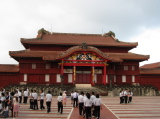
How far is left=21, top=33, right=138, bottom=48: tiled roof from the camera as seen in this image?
1683 inches

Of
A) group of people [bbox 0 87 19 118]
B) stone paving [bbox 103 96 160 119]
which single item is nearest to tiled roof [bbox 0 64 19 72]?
stone paving [bbox 103 96 160 119]

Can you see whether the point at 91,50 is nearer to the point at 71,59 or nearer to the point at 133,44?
the point at 71,59

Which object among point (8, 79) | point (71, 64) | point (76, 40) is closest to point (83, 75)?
point (71, 64)

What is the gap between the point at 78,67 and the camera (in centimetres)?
4134

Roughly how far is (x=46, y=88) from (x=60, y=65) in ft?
23.6

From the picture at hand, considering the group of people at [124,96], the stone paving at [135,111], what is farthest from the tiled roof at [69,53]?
the stone paving at [135,111]

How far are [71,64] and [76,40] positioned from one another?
9603 millimetres

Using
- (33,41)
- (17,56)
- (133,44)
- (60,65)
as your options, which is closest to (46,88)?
(60,65)

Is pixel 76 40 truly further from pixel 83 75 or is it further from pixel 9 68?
pixel 9 68

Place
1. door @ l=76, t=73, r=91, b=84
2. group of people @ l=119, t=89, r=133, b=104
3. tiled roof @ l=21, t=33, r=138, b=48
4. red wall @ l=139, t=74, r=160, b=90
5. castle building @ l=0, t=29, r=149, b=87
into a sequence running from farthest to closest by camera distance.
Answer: red wall @ l=139, t=74, r=160, b=90
tiled roof @ l=21, t=33, r=138, b=48
door @ l=76, t=73, r=91, b=84
castle building @ l=0, t=29, r=149, b=87
group of people @ l=119, t=89, r=133, b=104

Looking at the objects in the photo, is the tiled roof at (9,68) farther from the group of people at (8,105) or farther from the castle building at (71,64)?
the group of people at (8,105)

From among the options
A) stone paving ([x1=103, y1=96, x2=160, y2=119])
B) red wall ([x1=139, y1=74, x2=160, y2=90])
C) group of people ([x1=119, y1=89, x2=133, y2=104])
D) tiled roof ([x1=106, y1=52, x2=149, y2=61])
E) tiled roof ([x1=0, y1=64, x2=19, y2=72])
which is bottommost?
stone paving ([x1=103, y1=96, x2=160, y2=119])

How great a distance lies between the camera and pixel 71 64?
3844 cm

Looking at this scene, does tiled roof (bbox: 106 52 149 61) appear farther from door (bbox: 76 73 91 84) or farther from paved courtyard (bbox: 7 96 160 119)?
paved courtyard (bbox: 7 96 160 119)
